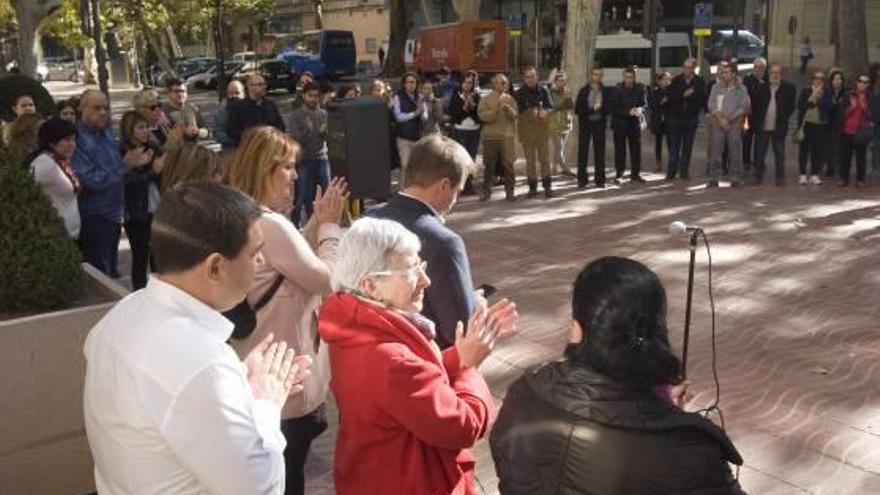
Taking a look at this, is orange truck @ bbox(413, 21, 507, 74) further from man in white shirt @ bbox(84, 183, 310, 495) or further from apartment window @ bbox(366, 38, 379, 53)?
man in white shirt @ bbox(84, 183, 310, 495)

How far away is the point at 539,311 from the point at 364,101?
2479 mm

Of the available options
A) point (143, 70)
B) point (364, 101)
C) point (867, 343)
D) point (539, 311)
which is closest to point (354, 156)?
point (364, 101)

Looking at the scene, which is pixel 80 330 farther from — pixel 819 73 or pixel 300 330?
pixel 819 73

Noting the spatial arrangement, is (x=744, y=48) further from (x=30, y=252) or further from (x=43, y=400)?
(x=43, y=400)

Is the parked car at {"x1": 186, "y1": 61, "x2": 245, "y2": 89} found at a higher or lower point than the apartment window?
lower

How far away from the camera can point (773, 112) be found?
1255 cm

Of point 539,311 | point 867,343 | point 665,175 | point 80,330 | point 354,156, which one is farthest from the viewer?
point 665,175

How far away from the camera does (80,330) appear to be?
3.70 m

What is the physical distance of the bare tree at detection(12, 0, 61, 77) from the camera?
19094mm

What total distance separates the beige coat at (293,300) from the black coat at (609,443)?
1.06 m

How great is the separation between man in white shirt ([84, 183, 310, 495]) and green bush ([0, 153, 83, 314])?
2007 mm

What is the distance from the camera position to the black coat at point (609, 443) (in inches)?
74.4

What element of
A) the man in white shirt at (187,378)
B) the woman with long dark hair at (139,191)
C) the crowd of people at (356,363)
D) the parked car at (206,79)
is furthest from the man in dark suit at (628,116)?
the parked car at (206,79)

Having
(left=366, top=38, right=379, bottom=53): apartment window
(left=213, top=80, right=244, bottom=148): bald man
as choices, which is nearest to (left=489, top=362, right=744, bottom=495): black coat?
(left=213, top=80, right=244, bottom=148): bald man
